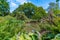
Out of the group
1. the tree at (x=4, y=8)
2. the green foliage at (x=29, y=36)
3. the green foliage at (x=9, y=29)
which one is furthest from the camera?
the tree at (x=4, y=8)

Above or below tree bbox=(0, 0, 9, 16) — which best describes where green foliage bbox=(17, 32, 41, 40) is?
below

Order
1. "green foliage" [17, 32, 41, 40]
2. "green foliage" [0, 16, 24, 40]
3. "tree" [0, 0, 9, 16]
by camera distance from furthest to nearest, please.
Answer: "tree" [0, 0, 9, 16] → "green foliage" [0, 16, 24, 40] → "green foliage" [17, 32, 41, 40]

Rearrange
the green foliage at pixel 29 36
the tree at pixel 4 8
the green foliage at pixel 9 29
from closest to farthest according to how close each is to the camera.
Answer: the green foliage at pixel 29 36
the green foliage at pixel 9 29
the tree at pixel 4 8

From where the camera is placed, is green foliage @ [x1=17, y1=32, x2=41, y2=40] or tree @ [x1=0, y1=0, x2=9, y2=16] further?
tree @ [x1=0, y1=0, x2=9, y2=16]

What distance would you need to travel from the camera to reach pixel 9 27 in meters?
2.13

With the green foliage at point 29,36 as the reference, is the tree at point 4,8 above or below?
above

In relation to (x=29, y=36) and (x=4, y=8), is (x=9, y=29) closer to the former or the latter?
(x=29, y=36)

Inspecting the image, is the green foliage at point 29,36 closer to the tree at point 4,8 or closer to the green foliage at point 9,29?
the green foliage at point 9,29

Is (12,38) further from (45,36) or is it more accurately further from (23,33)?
(45,36)

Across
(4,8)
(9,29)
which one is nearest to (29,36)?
(9,29)

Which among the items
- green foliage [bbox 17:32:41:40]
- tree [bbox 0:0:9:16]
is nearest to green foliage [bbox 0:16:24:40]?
green foliage [bbox 17:32:41:40]

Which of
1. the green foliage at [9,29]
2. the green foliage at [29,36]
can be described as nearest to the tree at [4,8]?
the green foliage at [9,29]

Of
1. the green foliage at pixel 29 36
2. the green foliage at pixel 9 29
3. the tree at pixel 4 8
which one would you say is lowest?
the green foliage at pixel 29 36

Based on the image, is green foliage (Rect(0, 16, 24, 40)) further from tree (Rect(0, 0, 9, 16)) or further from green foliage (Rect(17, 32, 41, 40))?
tree (Rect(0, 0, 9, 16))
